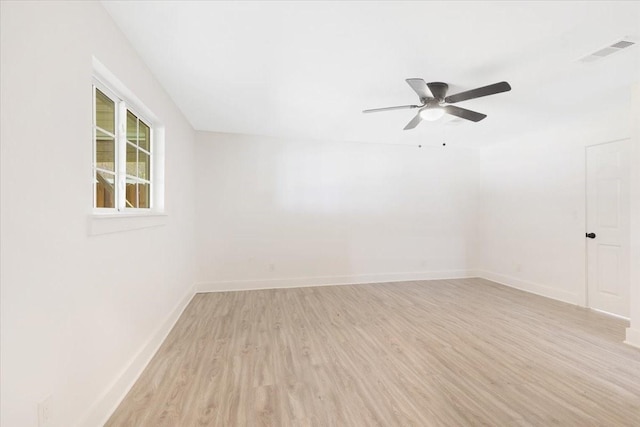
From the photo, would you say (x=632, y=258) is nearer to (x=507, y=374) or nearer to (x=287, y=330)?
(x=507, y=374)

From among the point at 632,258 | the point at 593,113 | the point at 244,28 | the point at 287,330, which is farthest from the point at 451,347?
the point at 593,113

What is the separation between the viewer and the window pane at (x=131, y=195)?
228 centimetres

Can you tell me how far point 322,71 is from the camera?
2473 mm

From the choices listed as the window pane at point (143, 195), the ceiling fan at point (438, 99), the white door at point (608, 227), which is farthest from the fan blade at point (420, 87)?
the white door at point (608, 227)

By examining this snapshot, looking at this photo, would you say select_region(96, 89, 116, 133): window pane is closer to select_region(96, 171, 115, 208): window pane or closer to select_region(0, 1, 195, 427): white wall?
select_region(0, 1, 195, 427): white wall

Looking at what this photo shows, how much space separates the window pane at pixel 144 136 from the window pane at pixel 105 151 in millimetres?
591

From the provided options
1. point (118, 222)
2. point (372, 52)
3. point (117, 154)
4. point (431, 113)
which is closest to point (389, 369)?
point (118, 222)

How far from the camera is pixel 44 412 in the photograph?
3.87 feet

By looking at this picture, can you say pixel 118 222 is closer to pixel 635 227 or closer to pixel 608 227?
pixel 635 227

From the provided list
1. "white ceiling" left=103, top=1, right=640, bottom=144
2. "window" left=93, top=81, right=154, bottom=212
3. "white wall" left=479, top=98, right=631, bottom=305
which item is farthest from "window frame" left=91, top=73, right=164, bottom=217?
"white wall" left=479, top=98, right=631, bottom=305

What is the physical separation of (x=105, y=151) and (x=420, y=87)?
7.86 ft

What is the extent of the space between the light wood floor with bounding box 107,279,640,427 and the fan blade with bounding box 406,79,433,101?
7.39 feet

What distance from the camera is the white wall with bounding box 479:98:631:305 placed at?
3.87 metres

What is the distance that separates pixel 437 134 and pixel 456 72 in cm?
213
